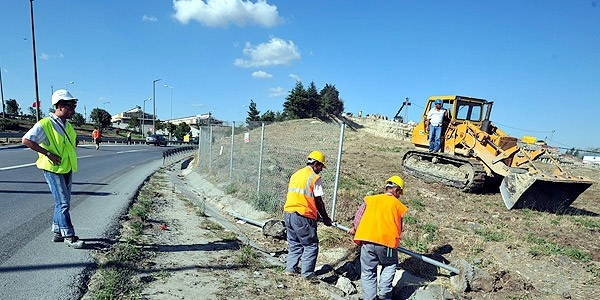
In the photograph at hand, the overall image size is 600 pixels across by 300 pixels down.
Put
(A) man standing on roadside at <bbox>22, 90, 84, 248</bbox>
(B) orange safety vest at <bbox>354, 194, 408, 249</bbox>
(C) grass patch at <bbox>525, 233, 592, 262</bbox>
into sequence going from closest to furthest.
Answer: (A) man standing on roadside at <bbox>22, 90, 84, 248</bbox> → (B) orange safety vest at <bbox>354, 194, 408, 249</bbox> → (C) grass patch at <bbox>525, 233, 592, 262</bbox>

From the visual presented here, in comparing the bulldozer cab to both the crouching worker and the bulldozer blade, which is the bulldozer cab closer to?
the bulldozer blade

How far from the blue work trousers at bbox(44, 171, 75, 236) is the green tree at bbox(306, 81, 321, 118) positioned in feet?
185

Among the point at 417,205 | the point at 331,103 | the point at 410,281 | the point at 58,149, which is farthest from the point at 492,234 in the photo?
the point at 331,103

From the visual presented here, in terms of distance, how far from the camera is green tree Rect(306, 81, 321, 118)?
60.6 meters

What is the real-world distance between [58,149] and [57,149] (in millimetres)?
12

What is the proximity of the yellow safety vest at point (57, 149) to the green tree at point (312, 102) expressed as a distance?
5627 centimetres

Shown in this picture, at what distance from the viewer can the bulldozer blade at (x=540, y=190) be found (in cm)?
864

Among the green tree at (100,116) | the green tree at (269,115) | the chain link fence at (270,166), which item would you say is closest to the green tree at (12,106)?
the green tree at (100,116)

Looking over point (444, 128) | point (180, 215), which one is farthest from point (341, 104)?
point (180, 215)

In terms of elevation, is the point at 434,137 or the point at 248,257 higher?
the point at 434,137

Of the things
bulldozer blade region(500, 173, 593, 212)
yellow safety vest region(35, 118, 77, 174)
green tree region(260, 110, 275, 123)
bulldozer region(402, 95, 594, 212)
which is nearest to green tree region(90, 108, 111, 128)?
green tree region(260, 110, 275, 123)

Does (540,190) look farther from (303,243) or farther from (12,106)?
(12,106)

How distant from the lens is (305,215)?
469 centimetres

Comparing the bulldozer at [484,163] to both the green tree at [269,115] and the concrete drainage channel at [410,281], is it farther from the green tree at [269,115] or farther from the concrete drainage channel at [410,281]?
the green tree at [269,115]
